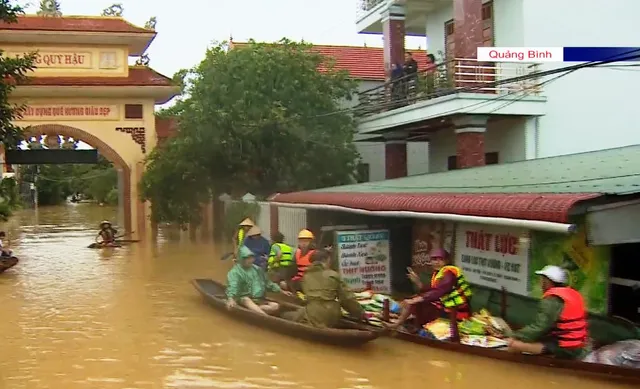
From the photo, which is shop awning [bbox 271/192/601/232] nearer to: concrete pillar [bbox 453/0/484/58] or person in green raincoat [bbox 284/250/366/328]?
person in green raincoat [bbox 284/250/366/328]

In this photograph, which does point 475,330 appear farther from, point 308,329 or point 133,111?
point 133,111

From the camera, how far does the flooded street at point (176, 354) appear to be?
7.78 m

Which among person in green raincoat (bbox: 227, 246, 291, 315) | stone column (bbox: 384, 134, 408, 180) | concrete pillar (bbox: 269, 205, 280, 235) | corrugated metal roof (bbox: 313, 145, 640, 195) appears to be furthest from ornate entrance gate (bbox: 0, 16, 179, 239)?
→ person in green raincoat (bbox: 227, 246, 291, 315)

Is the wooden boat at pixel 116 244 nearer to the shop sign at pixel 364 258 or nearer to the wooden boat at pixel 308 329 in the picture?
the wooden boat at pixel 308 329

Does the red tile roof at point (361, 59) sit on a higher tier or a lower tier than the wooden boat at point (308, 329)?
higher

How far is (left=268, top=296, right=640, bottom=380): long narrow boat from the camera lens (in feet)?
22.8

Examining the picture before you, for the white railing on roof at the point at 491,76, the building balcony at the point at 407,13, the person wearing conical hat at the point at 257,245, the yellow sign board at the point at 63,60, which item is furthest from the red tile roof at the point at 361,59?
the person wearing conical hat at the point at 257,245

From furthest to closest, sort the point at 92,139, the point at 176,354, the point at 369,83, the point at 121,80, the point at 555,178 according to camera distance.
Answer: the point at 369,83
the point at 92,139
the point at 121,80
the point at 555,178
the point at 176,354

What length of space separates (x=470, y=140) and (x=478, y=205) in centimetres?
807

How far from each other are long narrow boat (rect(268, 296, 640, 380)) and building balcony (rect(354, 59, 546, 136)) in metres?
7.48

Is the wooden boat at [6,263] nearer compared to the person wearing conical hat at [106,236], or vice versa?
the wooden boat at [6,263]

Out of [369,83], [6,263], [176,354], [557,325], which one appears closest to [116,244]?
[6,263]

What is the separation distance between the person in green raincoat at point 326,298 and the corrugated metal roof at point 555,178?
2.28m

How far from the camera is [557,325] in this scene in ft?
24.2
